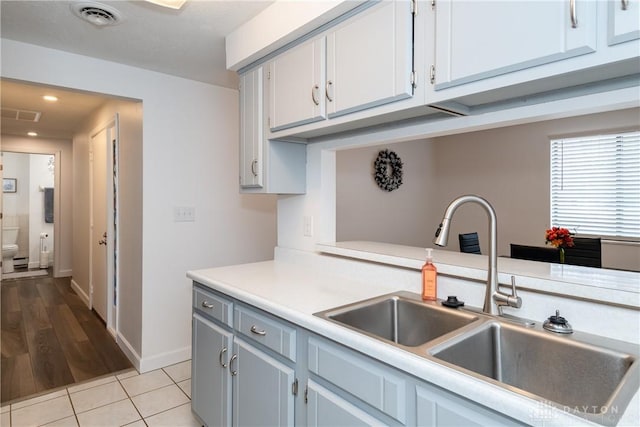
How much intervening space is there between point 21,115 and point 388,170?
4363 mm

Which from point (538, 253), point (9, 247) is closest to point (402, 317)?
point (538, 253)

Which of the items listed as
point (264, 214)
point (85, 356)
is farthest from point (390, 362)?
point (85, 356)

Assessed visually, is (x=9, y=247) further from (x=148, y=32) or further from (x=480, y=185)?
(x=480, y=185)

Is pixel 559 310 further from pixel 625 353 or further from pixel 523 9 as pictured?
pixel 523 9

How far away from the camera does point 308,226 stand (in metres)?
2.29

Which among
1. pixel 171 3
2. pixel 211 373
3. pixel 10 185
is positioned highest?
pixel 171 3

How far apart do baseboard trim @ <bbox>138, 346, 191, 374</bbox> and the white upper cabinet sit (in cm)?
203

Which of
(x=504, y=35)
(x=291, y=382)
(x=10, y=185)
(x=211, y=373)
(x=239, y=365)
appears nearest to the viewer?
(x=504, y=35)

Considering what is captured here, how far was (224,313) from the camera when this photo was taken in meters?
1.77

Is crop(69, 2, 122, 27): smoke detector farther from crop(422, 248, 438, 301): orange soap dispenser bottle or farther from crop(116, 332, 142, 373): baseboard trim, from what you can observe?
crop(116, 332, 142, 373): baseboard trim

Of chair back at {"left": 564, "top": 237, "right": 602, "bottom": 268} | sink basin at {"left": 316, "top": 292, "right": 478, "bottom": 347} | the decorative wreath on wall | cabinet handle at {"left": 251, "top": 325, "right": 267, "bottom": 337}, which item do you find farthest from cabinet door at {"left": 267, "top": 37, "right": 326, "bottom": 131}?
chair back at {"left": 564, "top": 237, "right": 602, "bottom": 268}

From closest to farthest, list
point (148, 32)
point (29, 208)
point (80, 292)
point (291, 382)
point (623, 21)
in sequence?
point (623, 21) < point (291, 382) < point (148, 32) < point (80, 292) < point (29, 208)

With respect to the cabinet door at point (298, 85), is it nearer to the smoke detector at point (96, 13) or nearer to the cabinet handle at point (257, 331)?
the smoke detector at point (96, 13)

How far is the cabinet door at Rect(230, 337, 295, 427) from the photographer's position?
1396mm
